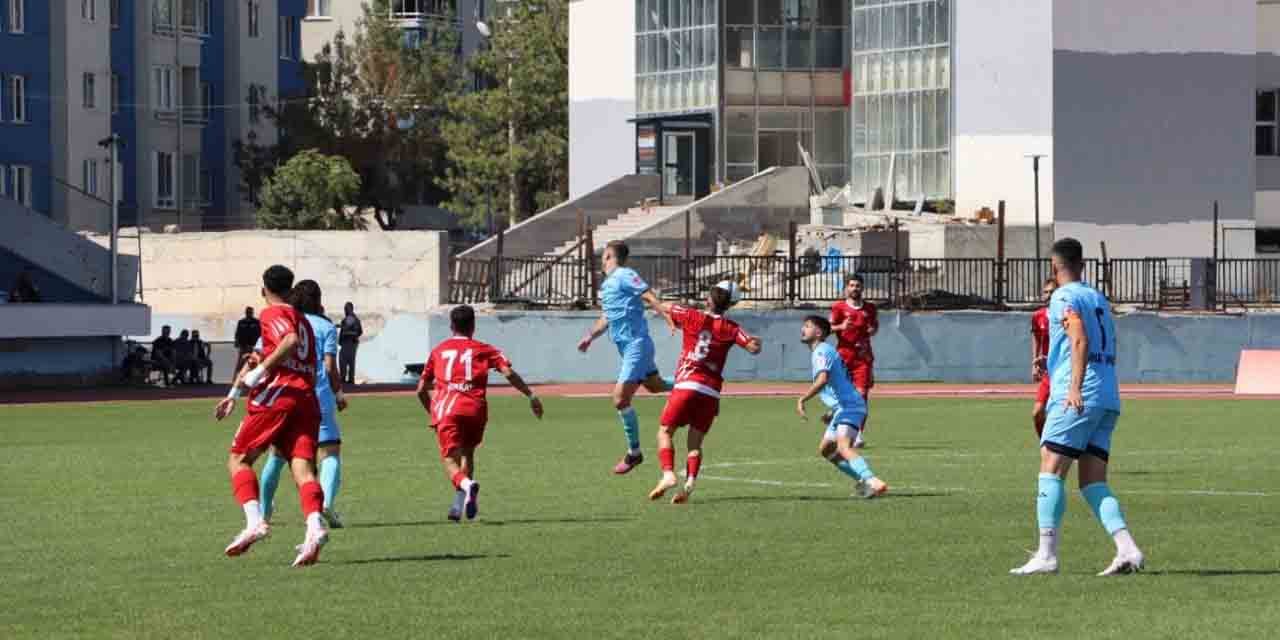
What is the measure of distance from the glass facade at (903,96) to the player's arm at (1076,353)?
64.3m

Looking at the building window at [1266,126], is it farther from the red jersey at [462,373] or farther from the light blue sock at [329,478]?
the light blue sock at [329,478]

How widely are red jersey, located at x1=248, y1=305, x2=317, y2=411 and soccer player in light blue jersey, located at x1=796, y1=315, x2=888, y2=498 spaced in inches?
246

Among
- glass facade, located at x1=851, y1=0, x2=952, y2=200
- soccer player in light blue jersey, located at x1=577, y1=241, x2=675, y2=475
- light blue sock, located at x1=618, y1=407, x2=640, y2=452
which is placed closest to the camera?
light blue sock, located at x1=618, y1=407, x2=640, y2=452

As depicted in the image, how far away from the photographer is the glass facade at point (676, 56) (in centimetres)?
8488

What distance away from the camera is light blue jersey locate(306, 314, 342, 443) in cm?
1889

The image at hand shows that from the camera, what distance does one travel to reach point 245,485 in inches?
630

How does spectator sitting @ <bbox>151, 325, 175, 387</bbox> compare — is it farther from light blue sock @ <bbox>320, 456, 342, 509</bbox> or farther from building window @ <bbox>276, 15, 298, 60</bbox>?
building window @ <bbox>276, 15, 298, 60</bbox>

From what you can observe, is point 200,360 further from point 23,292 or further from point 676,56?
point 676,56

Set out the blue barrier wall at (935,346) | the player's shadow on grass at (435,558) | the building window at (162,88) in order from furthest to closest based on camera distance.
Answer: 1. the building window at (162,88)
2. the blue barrier wall at (935,346)
3. the player's shadow on grass at (435,558)

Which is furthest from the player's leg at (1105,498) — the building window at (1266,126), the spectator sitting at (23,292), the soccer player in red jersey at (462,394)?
the building window at (1266,126)

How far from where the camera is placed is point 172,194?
92.6 m

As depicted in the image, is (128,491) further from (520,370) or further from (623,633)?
(520,370)

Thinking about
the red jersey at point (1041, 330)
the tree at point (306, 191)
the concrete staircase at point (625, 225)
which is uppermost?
the tree at point (306, 191)

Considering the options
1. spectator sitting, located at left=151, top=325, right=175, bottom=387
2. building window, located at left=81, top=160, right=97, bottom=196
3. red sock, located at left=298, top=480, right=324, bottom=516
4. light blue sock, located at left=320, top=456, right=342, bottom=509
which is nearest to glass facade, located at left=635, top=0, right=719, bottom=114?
building window, located at left=81, top=160, right=97, bottom=196
